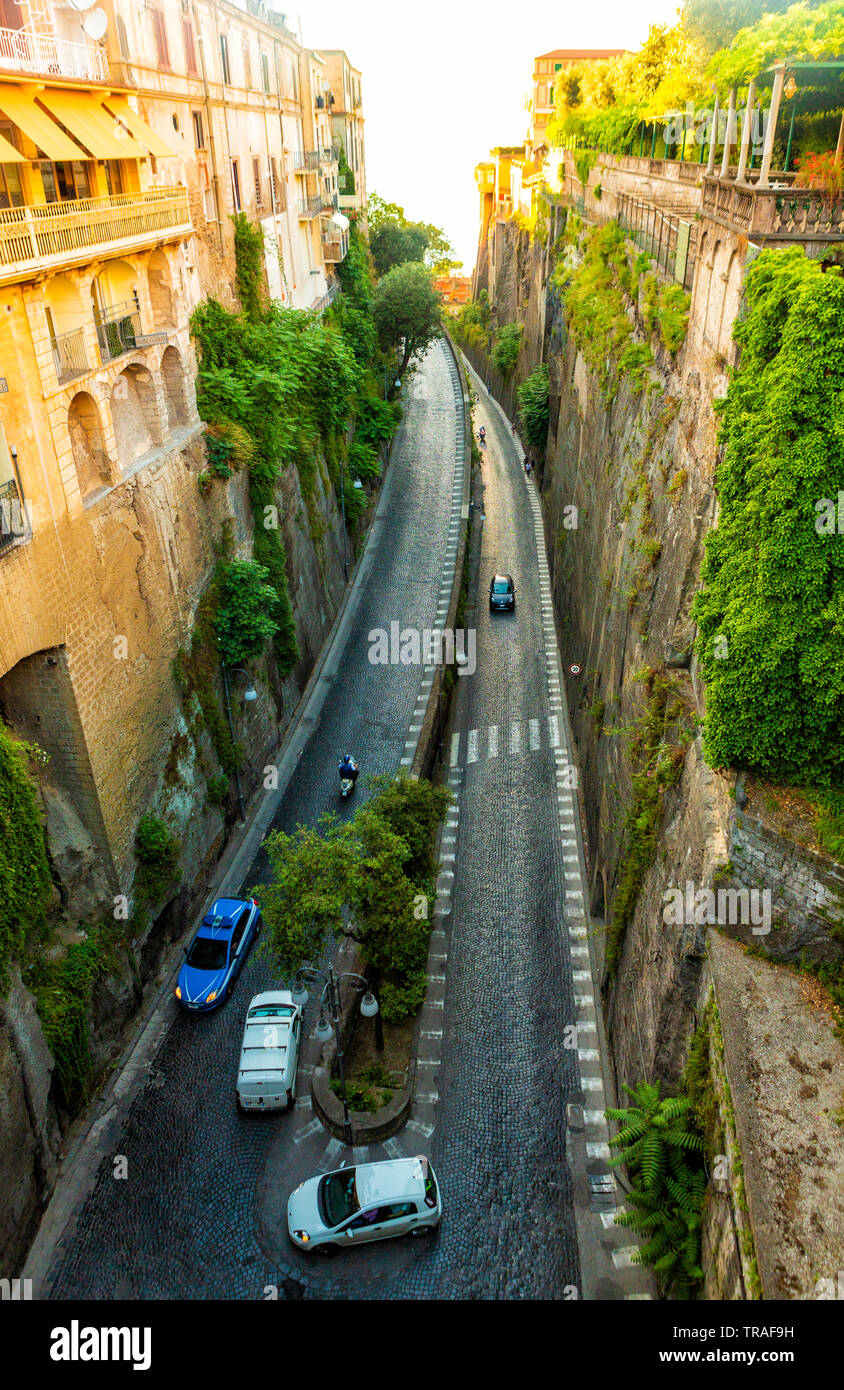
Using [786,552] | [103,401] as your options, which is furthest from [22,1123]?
[786,552]

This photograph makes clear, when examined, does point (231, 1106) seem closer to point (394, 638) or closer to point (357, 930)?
point (357, 930)

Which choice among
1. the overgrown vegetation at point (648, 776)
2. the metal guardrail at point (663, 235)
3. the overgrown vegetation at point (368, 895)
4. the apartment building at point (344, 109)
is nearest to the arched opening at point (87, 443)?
the overgrown vegetation at point (368, 895)

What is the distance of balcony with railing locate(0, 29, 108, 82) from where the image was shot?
640 inches

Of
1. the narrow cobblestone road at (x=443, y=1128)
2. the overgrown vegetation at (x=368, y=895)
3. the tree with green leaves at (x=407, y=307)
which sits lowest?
the narrow cobblestone road at (x=443, y=1128)

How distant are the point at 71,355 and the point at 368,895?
39.7 ft

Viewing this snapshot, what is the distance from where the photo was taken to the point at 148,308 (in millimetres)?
22203

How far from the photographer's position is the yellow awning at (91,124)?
18.2 metres

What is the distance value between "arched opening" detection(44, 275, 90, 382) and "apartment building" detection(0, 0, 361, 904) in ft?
0.12

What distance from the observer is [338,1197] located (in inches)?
603

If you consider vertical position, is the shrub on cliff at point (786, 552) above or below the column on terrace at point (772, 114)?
below

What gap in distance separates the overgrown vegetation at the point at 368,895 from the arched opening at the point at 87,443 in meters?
8.21

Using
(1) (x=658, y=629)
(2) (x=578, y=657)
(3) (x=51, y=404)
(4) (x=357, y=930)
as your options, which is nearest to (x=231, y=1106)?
(4) (x=357, y=930)

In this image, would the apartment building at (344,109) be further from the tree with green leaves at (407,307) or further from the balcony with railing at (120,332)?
the balcony with railing at (120,332)

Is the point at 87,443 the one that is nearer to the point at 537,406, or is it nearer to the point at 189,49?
the point at 189,49
